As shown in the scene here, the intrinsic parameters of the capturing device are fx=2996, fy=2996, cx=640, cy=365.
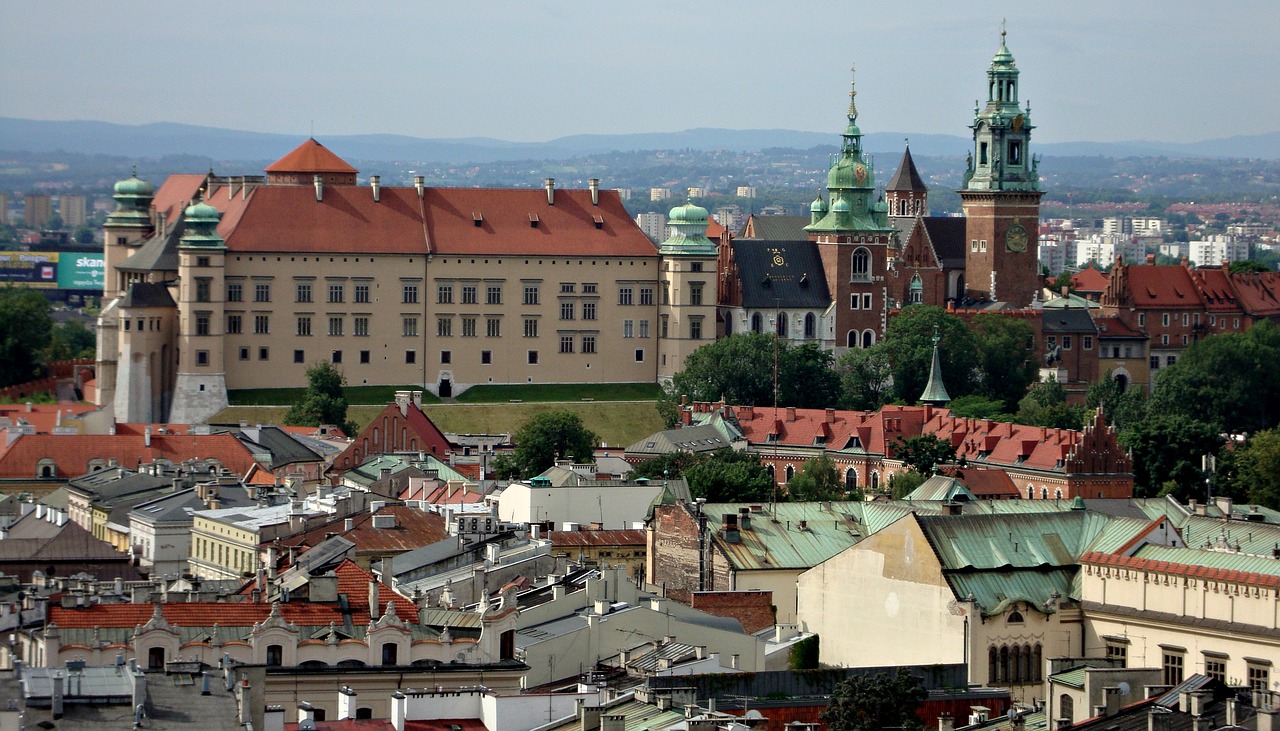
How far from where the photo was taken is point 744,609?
59281mm

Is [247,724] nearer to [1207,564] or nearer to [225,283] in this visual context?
[1207,564]

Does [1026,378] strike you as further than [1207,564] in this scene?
Yes

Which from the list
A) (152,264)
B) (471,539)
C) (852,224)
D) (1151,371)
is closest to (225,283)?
(152,264)

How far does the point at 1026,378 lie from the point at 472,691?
3822 inches

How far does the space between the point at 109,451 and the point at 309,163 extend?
41580mm

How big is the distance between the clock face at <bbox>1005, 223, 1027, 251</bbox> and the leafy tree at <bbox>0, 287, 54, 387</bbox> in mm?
47094

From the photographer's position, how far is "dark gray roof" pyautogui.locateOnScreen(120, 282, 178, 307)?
12181cm

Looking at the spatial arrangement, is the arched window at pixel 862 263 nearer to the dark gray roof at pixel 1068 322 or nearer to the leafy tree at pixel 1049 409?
the leafy tree at pixel 1049 409

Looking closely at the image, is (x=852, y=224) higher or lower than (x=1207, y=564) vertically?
higher

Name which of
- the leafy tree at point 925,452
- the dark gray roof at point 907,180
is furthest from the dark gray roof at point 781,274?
the dark gray roof at point 907,180

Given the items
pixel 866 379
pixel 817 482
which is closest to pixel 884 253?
pixel 866 379

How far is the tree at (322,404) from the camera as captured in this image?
4611 inches

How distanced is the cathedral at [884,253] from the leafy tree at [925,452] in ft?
93.3

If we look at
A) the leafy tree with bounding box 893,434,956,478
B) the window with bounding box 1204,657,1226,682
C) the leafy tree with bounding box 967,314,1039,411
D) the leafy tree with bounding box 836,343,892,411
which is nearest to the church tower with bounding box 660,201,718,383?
the leafy tree with bounding box 836,343,892,411
